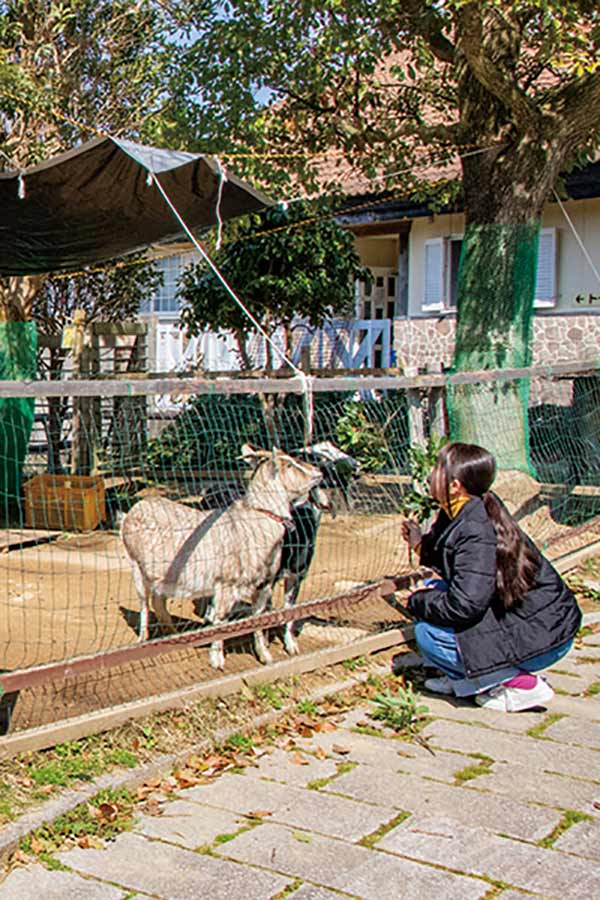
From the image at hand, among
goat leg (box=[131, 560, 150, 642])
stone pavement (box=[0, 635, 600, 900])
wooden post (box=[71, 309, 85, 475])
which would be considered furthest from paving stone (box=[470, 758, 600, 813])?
wooden post (box=[71, 309, 85, 475])

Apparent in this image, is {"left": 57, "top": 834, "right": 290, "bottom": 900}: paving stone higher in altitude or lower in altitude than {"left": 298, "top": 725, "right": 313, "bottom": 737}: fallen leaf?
lower

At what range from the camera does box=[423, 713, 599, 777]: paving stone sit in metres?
4.28

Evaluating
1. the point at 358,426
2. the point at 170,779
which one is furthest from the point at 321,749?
the point at 358,426

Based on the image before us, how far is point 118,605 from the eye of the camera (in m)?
6.62

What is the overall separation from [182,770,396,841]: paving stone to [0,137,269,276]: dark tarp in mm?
4268

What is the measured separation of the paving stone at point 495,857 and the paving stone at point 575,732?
3.52 feet

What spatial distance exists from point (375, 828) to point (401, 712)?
1.10m

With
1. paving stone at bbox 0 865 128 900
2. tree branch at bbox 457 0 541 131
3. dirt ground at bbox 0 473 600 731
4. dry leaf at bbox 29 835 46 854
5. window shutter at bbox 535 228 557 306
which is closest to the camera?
paving stone at bbox 0 865 128 900

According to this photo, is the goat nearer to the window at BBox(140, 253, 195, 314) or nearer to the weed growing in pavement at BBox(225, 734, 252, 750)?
the weed growing in pavement at BBox(225, 734, 252, 750)

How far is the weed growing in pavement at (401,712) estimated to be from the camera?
470 cm

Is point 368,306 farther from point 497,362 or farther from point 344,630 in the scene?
point 344,630

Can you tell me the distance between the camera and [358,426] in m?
6.42

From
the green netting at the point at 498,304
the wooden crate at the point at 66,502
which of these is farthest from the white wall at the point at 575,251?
the wooden crate at the point at 66,502

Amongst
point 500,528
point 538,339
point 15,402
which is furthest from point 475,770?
point 538,339
